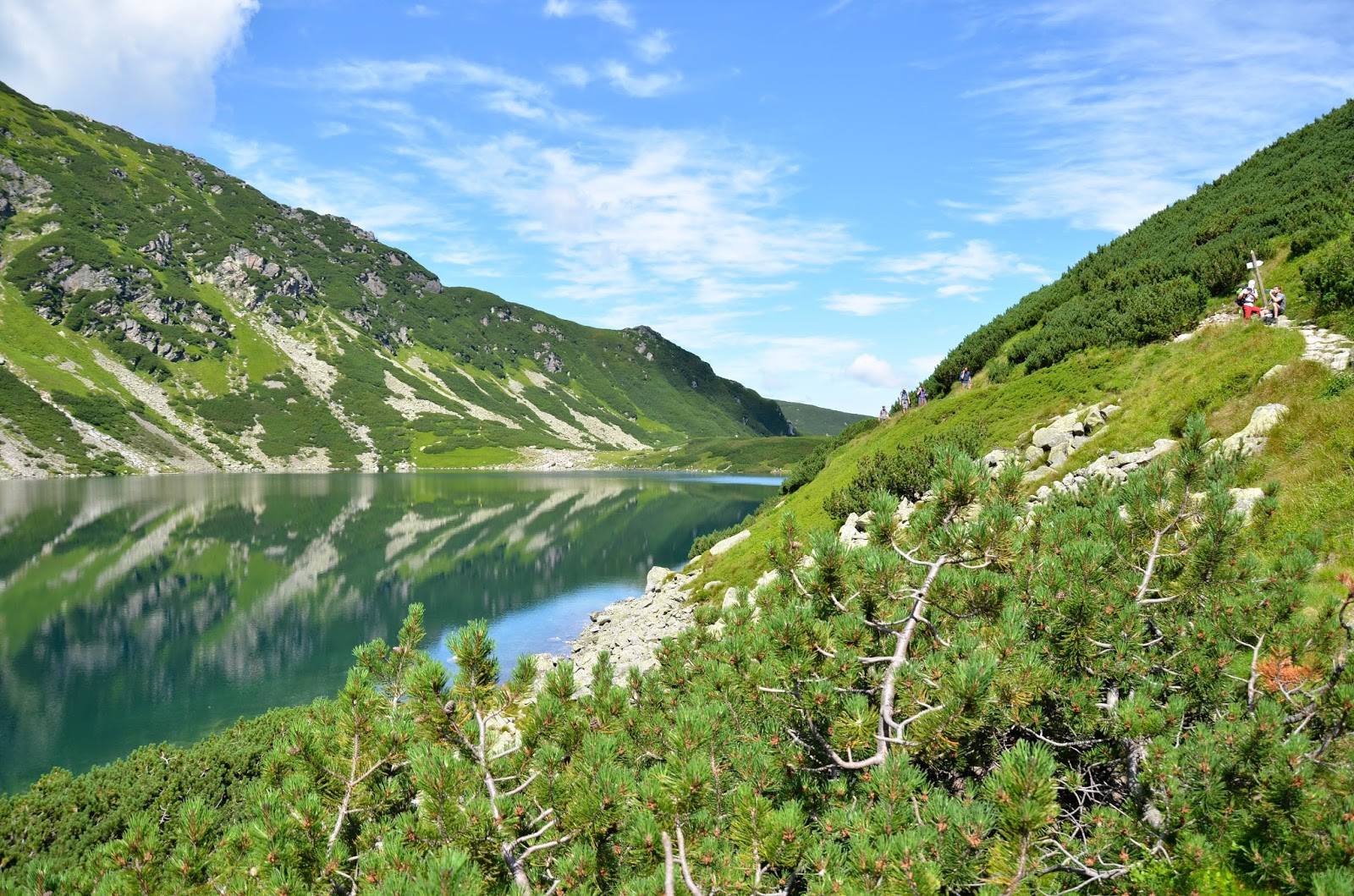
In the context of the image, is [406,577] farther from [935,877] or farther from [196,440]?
[196,440]

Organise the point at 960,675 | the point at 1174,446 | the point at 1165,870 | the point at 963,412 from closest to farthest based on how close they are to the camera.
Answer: the point at 1165,870, the point at 960,675, the point at 1174,446, the point at 963,412

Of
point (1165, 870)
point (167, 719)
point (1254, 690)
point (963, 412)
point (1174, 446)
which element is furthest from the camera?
point (963, 412)

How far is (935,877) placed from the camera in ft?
13.6

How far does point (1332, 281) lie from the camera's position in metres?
20.2

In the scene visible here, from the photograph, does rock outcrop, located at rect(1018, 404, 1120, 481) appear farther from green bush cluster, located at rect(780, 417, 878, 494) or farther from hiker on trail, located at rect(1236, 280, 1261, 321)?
green bush cluster, located at rect(780, 417, 878, 494)

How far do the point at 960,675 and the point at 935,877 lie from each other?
140 cm

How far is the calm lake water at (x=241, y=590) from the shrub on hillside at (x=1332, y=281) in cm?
3482

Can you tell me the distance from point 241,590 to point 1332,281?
63560 mm

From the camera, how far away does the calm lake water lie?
30.2 metres

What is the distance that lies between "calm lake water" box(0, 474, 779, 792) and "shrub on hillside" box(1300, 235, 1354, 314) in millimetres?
34818

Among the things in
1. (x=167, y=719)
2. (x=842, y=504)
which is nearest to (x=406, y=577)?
(x=167, y=719)

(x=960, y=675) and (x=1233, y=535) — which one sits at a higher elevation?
(x=1233, y=535)

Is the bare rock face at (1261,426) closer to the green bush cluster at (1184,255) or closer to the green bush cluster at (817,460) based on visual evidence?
the green bush cluster at (1184,255)

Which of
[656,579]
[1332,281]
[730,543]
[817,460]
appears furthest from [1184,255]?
[656,579]
